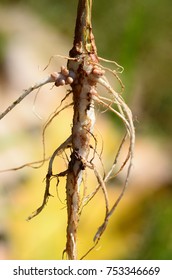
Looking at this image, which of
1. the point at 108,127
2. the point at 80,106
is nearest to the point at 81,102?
the point at 80,106

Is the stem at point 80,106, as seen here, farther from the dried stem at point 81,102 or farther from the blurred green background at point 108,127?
the blurred green background at point 108,127

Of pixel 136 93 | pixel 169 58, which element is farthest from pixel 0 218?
pixel 169 58

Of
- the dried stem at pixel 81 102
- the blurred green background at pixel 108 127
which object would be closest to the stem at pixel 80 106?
the dried stem at pixel 81 102

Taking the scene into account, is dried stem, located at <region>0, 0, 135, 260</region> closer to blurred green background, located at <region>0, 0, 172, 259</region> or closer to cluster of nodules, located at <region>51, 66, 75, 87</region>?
cluster of nodules, located at <region>51, 66, 75, 87</region>

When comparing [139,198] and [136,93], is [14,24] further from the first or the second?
[139,198]

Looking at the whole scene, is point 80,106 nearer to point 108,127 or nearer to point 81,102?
point 81,102

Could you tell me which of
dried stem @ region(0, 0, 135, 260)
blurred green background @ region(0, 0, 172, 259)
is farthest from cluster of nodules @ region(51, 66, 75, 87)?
blurred green background @ region(0, 0, 172, 259)
